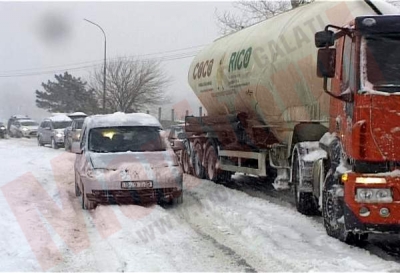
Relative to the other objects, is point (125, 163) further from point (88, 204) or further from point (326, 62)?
point (326, 62)

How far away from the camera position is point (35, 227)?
27.0 ft

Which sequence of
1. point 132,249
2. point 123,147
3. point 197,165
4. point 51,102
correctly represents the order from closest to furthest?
point 132,249 < point 123,147 < point 197,165 < point 51,102

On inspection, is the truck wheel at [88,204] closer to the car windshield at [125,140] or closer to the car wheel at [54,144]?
the car windshield at [125,140]

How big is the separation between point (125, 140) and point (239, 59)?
3439 millimetres

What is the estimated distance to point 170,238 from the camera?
25.5 ft

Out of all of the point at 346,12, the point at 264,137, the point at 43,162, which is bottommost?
the point at 43,162

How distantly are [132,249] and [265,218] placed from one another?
112 inches

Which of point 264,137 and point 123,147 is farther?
point 264,137

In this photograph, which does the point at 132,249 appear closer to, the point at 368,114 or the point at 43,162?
the point at 368,114

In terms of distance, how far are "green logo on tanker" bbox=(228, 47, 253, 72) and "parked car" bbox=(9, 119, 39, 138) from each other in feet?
112

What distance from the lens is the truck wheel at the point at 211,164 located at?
14781 mm

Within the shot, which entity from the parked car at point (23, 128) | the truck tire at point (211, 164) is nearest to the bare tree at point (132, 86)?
the parked car at point (23, 128)

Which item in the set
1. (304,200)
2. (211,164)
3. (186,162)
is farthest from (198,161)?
(304,200)

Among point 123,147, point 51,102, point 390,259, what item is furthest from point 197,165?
point 51,102
